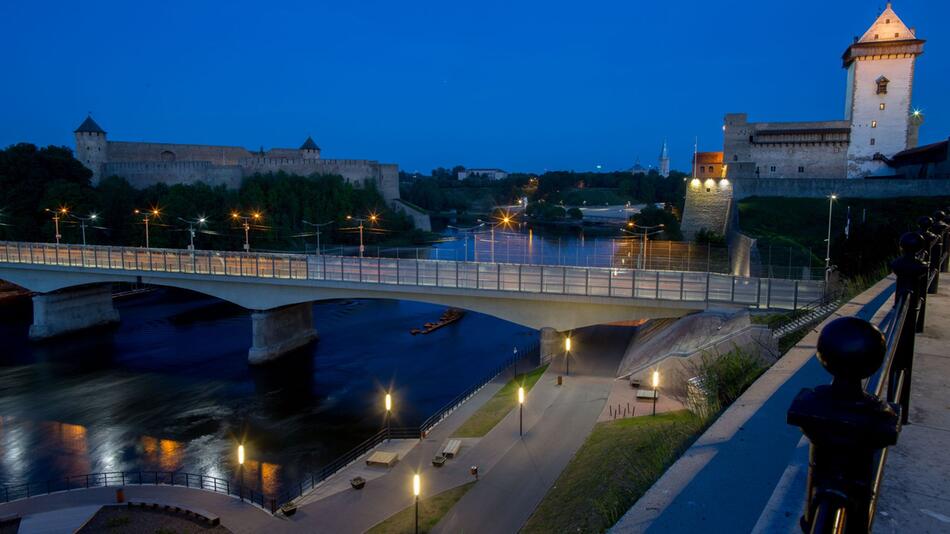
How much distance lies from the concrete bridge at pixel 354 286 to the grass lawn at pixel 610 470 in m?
9.33

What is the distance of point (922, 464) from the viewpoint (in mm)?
3943

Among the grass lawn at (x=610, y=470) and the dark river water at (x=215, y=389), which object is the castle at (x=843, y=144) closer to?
the dark river water at (x=215, y=389)

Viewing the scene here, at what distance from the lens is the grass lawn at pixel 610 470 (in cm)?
717

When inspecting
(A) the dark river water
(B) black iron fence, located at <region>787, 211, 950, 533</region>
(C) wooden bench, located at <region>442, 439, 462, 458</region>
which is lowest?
(A) the dark river water

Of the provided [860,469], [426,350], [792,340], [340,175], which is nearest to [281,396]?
[426,350]

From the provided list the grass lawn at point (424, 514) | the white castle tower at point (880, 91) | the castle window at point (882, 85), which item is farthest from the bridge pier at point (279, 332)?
the castle window at point (882, 85)

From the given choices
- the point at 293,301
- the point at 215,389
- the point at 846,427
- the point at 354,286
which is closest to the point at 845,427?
the point at 846,427

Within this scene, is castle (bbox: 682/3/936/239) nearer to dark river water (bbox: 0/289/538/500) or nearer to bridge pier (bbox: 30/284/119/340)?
dark river water (bbox: 0/289/538/500)

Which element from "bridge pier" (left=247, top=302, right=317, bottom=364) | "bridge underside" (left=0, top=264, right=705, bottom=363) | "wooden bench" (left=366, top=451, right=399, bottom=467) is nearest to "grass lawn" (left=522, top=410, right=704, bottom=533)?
"wooden bench" (left=366, top=451, right=399, bottom=467)

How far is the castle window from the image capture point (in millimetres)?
59344

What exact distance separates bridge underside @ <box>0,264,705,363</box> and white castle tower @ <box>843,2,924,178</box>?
47.5 m

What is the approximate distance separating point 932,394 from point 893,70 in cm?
6672

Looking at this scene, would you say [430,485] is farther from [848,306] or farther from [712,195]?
[712,195]

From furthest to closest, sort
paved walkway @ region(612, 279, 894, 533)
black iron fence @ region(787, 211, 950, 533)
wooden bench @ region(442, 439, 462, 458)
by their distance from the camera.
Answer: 1. wooden bench @ region(442, 439, 462, 458)
2. paved walkway @ region(612, 279, 894, 533)
3. black iron fence @ region(787, 211, 950, 533)
